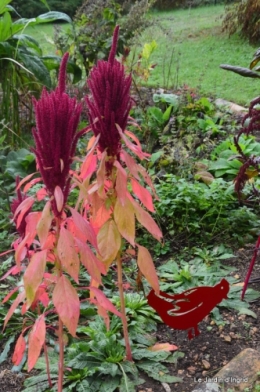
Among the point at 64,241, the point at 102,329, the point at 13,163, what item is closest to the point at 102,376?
the point at 102,329

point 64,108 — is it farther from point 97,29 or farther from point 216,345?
point 97,29

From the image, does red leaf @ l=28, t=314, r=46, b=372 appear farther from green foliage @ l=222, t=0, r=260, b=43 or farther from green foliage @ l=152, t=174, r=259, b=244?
green foliage @ l=222, t=0, r=260, b=43

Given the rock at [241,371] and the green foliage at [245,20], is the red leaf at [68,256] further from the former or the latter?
the green foliage at [245,20]

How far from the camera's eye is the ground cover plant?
119cm

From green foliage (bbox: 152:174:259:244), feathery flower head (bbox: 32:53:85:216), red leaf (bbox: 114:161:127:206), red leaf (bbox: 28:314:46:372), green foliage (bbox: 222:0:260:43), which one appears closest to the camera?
feathery flower head (bbox: 32:53:85:216)

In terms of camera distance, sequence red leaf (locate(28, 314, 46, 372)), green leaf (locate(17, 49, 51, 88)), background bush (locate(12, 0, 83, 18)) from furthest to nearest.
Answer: background bush (locate(12, 0, 83, 18)) → green leaf (locate(17, 49, 51, 88)) → red leaf (locate(28, 314, 46, 372))

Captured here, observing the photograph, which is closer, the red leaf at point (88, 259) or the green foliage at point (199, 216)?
the red leaf at point (88, 259)

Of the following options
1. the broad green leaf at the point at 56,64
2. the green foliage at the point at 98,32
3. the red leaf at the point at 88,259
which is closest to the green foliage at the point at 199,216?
the red leaf at the point at 88,259

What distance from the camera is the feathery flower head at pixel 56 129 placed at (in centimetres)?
111

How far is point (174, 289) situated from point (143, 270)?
76 cm

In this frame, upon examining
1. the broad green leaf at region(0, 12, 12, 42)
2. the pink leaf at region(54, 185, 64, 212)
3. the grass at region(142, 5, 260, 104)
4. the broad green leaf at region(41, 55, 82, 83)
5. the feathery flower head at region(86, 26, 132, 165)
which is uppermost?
the feathery flower head at region(86, 26, 132, 165)

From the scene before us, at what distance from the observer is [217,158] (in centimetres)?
362

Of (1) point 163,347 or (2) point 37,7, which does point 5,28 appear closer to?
(1) point 163,347

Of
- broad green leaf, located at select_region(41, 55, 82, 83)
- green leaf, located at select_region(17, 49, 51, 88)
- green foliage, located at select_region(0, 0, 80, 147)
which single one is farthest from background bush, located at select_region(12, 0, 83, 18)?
green leaf, located at select_region(17, 49, 51, 88)
